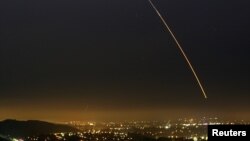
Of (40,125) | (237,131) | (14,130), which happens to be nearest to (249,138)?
(237,131)

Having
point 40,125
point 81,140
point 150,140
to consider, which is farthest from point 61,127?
point 150,140

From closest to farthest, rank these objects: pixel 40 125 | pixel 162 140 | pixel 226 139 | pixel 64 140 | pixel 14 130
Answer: pixel 226 139 < pixel 162 140 < pixel 64 140 < pixel 14 130 < pixel 40 125

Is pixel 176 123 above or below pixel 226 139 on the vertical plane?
above

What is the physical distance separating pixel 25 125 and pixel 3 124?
728 cm

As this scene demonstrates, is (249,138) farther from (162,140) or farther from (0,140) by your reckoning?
(0,140)

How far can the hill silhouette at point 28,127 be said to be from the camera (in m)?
104

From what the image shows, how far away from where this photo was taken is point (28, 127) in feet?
388

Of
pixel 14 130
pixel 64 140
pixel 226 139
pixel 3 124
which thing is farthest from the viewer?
pixel 3 124

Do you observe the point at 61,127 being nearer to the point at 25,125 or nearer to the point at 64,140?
the point at 25,125

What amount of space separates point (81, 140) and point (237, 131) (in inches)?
2271

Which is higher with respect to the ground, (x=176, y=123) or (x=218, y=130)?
(x=176, y=123)

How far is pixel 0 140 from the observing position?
6531cm

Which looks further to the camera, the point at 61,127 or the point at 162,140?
the point at 61,127

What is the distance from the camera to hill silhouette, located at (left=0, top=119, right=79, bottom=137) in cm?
10447
